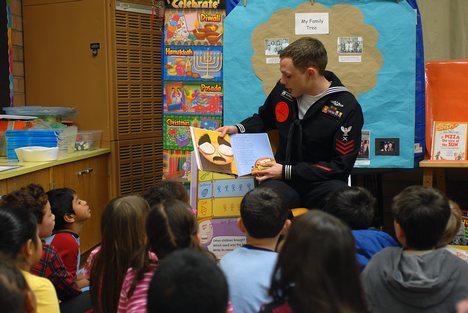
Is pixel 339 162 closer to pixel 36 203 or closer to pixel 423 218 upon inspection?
pixel 423 218

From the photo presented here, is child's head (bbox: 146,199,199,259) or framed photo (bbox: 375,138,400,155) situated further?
framed photo (bbox: 375,138,400,155)

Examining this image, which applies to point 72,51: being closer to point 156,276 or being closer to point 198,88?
point 198,88

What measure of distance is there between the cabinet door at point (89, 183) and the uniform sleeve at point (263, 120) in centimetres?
116

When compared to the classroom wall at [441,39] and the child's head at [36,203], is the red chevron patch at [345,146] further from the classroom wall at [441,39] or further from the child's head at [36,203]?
the child's head at [36,203]

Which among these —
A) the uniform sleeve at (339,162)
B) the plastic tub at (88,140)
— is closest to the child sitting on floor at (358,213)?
the uniform sleeve at (339,162)

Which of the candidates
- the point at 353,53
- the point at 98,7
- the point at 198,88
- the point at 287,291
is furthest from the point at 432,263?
the point at 98,7

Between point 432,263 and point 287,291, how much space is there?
54 cm

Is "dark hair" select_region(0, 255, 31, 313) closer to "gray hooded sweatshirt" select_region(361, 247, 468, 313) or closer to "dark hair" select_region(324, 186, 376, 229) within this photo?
"gray hooded sweatshirt" select_region(361, 247, 468, 313)

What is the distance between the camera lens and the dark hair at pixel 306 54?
103 inches

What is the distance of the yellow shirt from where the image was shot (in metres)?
1.53

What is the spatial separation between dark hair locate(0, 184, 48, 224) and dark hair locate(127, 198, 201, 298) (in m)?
0.74

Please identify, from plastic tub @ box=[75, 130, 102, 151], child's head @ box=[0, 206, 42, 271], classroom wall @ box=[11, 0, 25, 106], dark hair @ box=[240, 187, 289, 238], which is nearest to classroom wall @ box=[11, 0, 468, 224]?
classroom wall @ box=[11, 0, 25, 106]

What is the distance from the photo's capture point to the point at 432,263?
1.54m

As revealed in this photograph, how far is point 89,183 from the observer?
3.55 m
